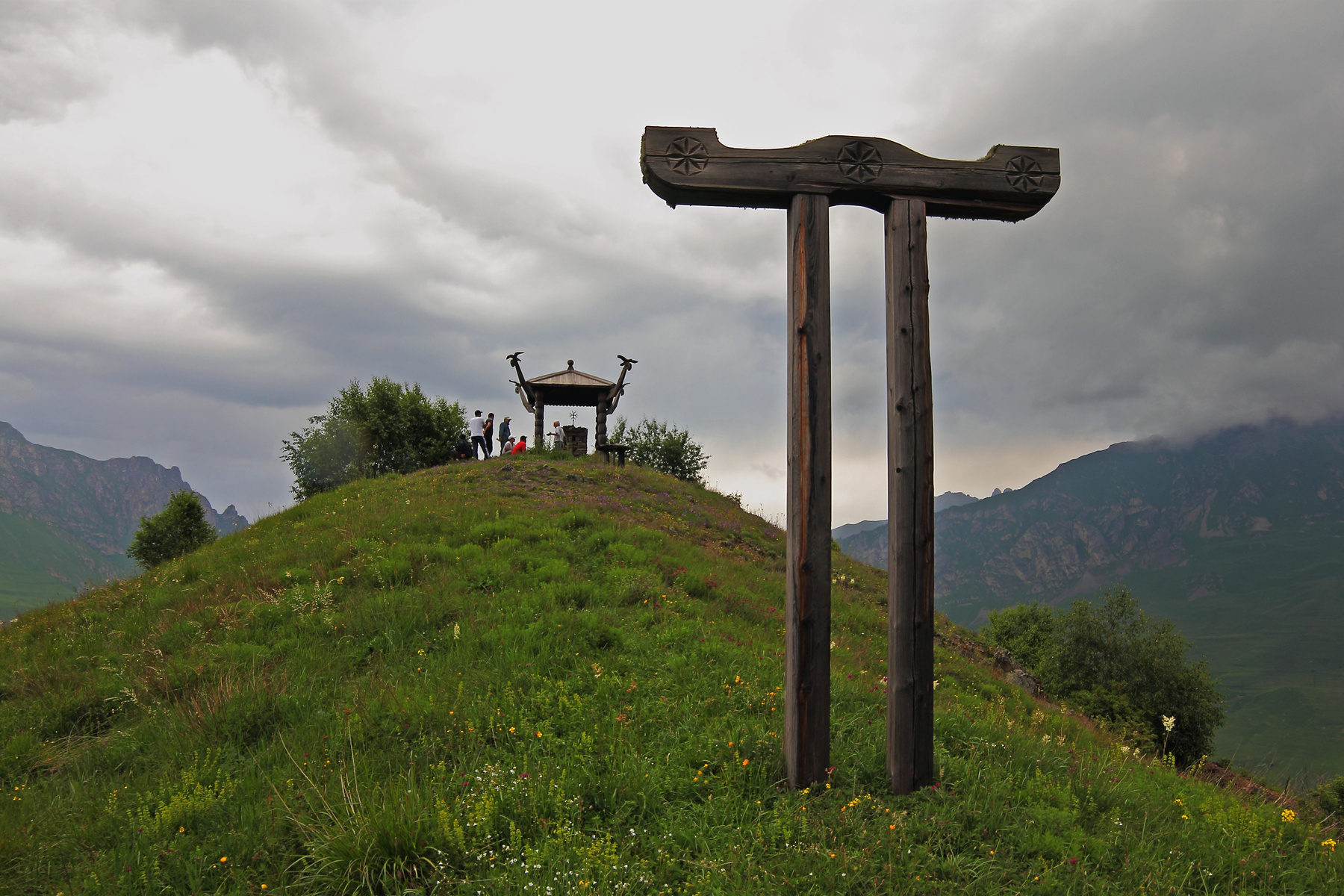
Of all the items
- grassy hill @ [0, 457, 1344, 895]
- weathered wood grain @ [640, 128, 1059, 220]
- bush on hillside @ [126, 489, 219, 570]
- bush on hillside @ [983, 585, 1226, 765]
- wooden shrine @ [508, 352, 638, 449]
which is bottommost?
bush on hillside @ [983, 585, 1226, 765]

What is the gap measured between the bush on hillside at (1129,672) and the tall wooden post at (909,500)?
1159 inches

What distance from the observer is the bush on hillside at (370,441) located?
34.9 m

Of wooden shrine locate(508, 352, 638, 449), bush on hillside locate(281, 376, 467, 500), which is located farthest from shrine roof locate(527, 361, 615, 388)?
A: bush on hillside locate(281, 376, 467, 500)

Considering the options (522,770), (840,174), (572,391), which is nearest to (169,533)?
(572,391)

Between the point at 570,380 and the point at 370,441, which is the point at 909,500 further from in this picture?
the point at 370,441

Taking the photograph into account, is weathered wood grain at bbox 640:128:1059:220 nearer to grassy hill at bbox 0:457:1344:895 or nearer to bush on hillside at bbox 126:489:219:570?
grassy hill at bbox 0:457:1344:895

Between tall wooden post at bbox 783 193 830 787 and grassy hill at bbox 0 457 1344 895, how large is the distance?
0.39 meters

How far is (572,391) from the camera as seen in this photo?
2934 cm

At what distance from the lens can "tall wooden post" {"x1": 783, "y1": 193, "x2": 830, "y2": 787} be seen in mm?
4750

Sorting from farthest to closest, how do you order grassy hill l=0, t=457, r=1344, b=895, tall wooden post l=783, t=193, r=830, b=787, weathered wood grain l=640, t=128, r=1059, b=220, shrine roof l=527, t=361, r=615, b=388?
shrine roof l=527, t=361, r=615, b=388 < weathered wood grain l=640, t=128, r=1059, b=220 < tall wooden post l=783, t=193, r=830, b=787 < grassy hill l=0, t=457, r=1344, b=895

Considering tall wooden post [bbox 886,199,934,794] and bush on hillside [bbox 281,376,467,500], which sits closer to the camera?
tall wooden post [bbox 886,199,934,794]

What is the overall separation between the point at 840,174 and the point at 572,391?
24913mm

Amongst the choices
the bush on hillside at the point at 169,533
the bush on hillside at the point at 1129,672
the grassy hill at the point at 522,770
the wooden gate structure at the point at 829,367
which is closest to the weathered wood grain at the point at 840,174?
the wooden gate structure at the point at 829,367

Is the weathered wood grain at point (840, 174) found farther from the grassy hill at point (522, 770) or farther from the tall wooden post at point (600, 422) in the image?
the tall wooden post at point (600, 422)
